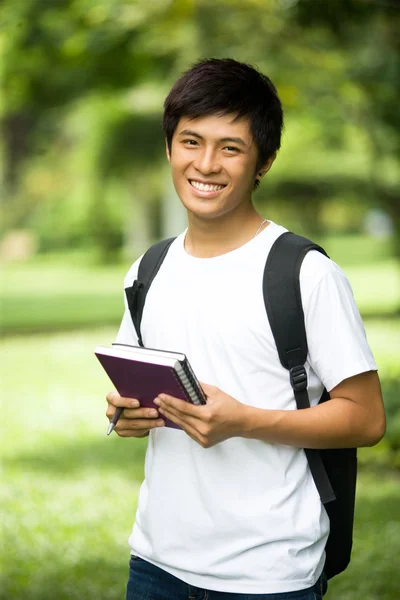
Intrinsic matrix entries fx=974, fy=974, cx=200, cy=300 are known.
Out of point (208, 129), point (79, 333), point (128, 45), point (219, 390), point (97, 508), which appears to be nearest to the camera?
point (219, 390)

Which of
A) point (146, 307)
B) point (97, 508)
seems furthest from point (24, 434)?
point (146, 307)

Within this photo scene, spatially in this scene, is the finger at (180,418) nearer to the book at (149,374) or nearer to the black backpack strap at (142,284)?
the book at (149,374)

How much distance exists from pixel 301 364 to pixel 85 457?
22.8ft

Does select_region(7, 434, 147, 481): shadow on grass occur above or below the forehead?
below

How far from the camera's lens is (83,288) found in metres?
28.3

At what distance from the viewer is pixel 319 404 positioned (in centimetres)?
220

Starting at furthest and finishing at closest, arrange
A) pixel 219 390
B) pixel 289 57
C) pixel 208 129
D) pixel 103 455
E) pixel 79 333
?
pixel 79 333, pixel 289 57, pixel 103 455, pixel 208 129, pixel 219 390

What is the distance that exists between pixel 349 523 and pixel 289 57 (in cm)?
922

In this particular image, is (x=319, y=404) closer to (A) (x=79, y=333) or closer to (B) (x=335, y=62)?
(B) (x=335, y=62)

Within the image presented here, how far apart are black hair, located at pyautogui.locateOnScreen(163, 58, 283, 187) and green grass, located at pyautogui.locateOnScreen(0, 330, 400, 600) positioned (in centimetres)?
349

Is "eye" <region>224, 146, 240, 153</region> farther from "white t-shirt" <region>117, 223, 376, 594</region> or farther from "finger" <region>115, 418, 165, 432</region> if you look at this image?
"finger" <region>115, 418, 165, 432</region>

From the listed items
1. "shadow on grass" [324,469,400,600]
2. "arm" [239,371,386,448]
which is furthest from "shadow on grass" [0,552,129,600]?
"arm" [239,371,386,448]

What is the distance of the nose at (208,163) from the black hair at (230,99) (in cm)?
10

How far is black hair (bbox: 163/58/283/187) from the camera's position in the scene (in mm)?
2291
